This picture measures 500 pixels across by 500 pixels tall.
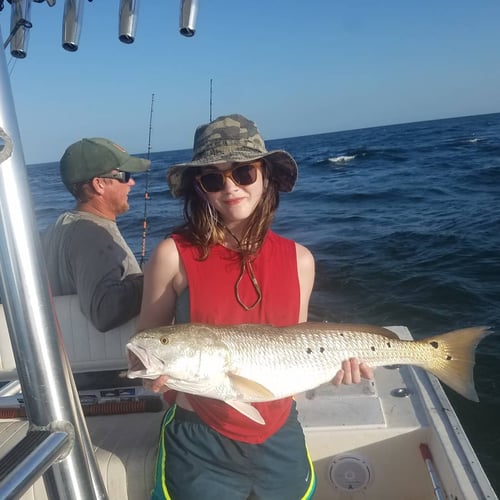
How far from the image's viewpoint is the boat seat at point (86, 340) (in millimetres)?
4017

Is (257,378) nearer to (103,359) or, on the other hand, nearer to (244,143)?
(244,143)

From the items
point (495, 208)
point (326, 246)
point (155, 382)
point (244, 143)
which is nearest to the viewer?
point (155, 382)

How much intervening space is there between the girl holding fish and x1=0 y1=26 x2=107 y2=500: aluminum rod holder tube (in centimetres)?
119

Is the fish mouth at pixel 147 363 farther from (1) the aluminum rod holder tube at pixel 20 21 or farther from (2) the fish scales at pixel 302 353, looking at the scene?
(1) the aluminum rod holder tube at pixel 20 21

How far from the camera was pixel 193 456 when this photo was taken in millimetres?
2611

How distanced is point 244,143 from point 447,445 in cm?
228

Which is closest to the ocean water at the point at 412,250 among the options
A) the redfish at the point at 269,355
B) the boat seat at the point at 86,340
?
the redfish at the point at 269,355

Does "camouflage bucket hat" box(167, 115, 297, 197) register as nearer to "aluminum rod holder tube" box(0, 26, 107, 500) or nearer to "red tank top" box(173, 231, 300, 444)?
"red tank top" box(173, 231, 300, 444)

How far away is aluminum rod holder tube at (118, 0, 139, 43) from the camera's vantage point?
2.00 meters

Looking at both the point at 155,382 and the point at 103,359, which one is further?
the point at 103,359

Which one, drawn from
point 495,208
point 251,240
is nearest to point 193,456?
point 251,240

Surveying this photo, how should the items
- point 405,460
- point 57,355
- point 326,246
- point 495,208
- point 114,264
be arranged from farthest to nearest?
point 495,208 < point 326,246 < point 114,264 < point 405,460 < point 57,355

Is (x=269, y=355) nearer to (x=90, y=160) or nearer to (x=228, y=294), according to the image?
(x=228, y=294)

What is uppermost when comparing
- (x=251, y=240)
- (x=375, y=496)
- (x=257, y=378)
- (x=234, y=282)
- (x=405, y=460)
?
(x=251, y=240)
